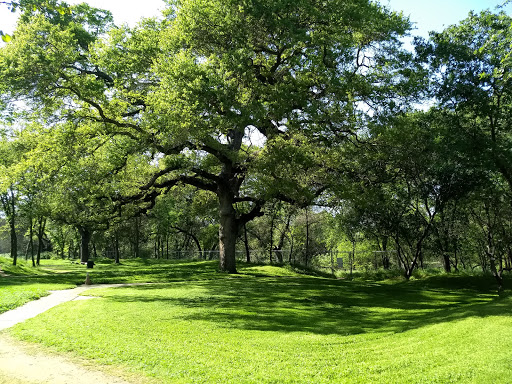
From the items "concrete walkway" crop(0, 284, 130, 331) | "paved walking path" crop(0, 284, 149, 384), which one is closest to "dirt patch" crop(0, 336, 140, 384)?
"paved walking path" crop(0, 284, 149, 384)

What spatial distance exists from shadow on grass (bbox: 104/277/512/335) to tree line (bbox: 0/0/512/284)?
4.42 m

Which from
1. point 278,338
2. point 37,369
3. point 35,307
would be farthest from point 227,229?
point 37,369

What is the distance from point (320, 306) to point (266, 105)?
8.02 m

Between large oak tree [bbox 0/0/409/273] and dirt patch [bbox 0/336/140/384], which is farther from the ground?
large oak tree [bbox 0/0/409/273]

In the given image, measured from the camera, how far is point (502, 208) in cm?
2348

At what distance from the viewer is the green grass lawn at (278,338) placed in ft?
19.6

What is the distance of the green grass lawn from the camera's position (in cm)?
598

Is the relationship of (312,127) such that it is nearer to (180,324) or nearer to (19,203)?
(180,324)

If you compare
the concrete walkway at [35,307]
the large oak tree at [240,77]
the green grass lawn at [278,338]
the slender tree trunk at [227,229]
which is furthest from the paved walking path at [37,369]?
the slender tree trunk at [227,229]

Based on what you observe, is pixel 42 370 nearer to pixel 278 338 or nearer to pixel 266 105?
pixel 278 338

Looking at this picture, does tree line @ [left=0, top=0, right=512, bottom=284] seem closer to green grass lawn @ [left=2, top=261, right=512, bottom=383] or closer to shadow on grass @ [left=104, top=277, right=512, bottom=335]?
shadow on grass @ [left=104, top=277, right=512, bottom=335]

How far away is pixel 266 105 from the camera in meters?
16.0

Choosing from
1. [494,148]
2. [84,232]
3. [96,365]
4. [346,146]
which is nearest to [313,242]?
[84,232]

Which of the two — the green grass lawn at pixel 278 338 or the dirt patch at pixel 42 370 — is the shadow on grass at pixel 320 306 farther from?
the dirt patch at pixel 42 370
